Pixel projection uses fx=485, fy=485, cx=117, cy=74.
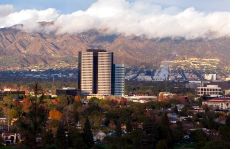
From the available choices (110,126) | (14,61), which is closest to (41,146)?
(110,126)

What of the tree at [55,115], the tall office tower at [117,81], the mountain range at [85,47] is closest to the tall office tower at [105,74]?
the tall office tower at [117,81]

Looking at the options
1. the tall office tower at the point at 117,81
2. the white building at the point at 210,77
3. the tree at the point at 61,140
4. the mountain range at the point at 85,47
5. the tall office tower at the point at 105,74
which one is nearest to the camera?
the tree at the point at 61,140

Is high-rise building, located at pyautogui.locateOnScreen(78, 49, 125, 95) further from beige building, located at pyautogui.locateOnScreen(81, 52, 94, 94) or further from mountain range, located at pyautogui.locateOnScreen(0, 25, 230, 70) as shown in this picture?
mountain range, located at pyautogui.locateOnScreen(0, 25, 230, 70)

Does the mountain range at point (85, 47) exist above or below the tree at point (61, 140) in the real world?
above

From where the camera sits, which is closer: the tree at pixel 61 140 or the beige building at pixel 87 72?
the tree at pixel 61 140

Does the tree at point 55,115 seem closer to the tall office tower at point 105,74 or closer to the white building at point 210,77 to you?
the tall office tower at point 105,74

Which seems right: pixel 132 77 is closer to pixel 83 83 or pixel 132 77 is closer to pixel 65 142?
pixel 83 83

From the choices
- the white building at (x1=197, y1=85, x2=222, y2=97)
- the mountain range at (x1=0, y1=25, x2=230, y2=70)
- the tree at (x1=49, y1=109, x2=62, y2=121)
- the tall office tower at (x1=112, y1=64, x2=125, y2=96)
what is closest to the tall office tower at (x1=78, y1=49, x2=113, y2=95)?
the tall office tower at (x1=112, y1=64, x2=125, y2=96)
